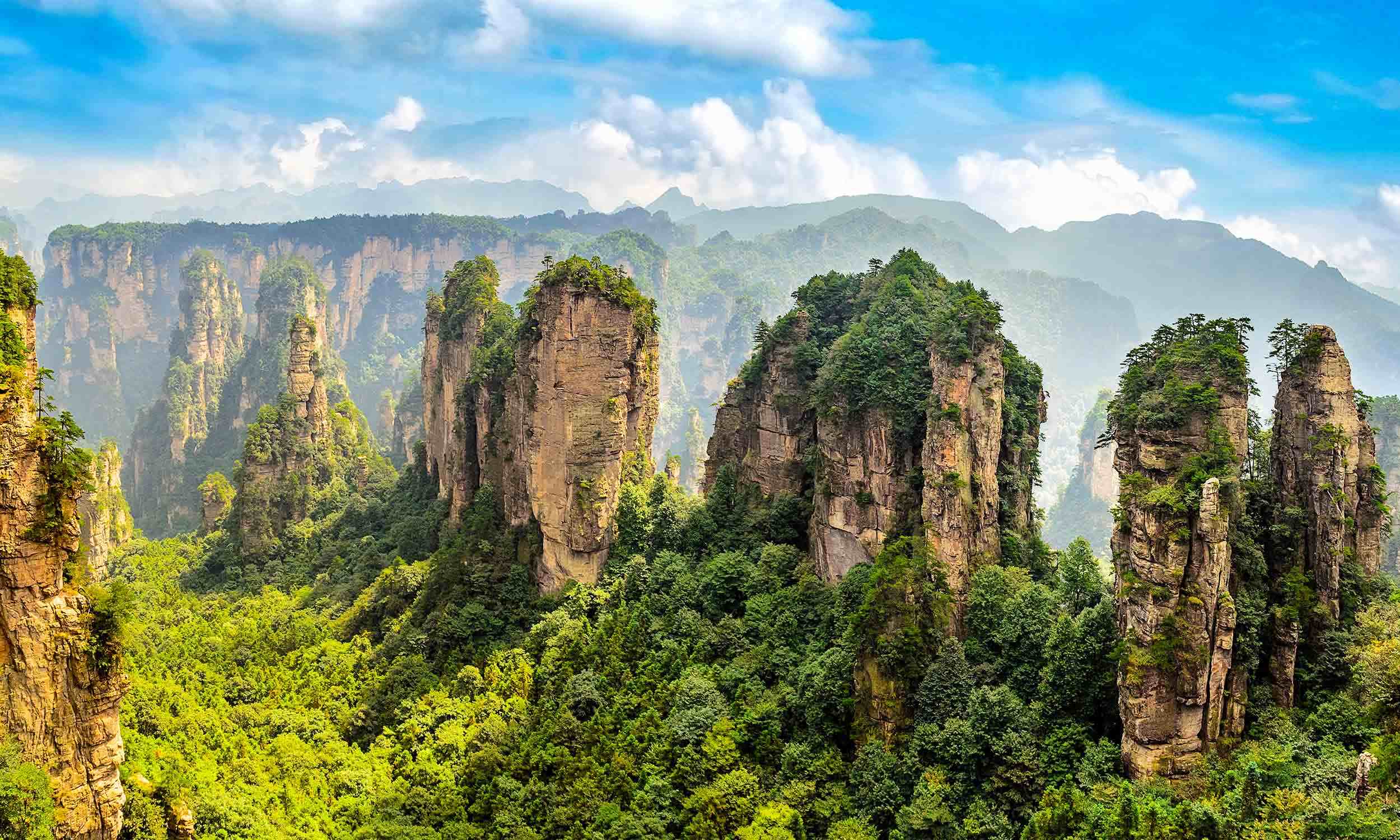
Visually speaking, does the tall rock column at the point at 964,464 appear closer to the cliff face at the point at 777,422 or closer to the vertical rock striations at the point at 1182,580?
the vertical rock striations at the point at 1182,580

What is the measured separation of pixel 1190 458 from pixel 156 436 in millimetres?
119695

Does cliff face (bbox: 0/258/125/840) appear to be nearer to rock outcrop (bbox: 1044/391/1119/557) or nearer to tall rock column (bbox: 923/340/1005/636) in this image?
tall rock column (bbox: 923/340/1005/636)

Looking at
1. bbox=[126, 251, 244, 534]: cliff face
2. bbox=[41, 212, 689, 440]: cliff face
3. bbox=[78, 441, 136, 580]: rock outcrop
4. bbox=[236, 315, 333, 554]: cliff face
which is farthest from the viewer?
bbox=[41, 212, 689, 440]: cliff face

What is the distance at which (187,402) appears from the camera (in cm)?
11825

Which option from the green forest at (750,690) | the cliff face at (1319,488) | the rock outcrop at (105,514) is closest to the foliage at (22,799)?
the green forest at (750,690)

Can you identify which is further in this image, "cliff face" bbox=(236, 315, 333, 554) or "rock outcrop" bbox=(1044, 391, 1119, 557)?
"rock outcrop" bbox=(1044, 391, 1119, 557)

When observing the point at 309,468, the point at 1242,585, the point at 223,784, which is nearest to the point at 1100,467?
the point at 309,468

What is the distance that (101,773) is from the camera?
74.6ft

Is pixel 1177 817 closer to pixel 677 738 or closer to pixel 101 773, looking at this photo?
pixel 677 738

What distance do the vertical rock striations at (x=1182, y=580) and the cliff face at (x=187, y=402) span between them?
326ft

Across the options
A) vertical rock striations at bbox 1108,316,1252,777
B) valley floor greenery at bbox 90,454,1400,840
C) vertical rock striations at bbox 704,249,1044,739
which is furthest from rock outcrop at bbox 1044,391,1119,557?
vertical rock striations at bbox 1108,316,1252,777

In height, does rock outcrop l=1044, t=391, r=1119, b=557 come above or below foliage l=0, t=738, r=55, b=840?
below

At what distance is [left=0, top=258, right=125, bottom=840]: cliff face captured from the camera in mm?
21391

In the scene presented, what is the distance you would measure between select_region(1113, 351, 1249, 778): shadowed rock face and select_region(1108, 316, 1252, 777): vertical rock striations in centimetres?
3
